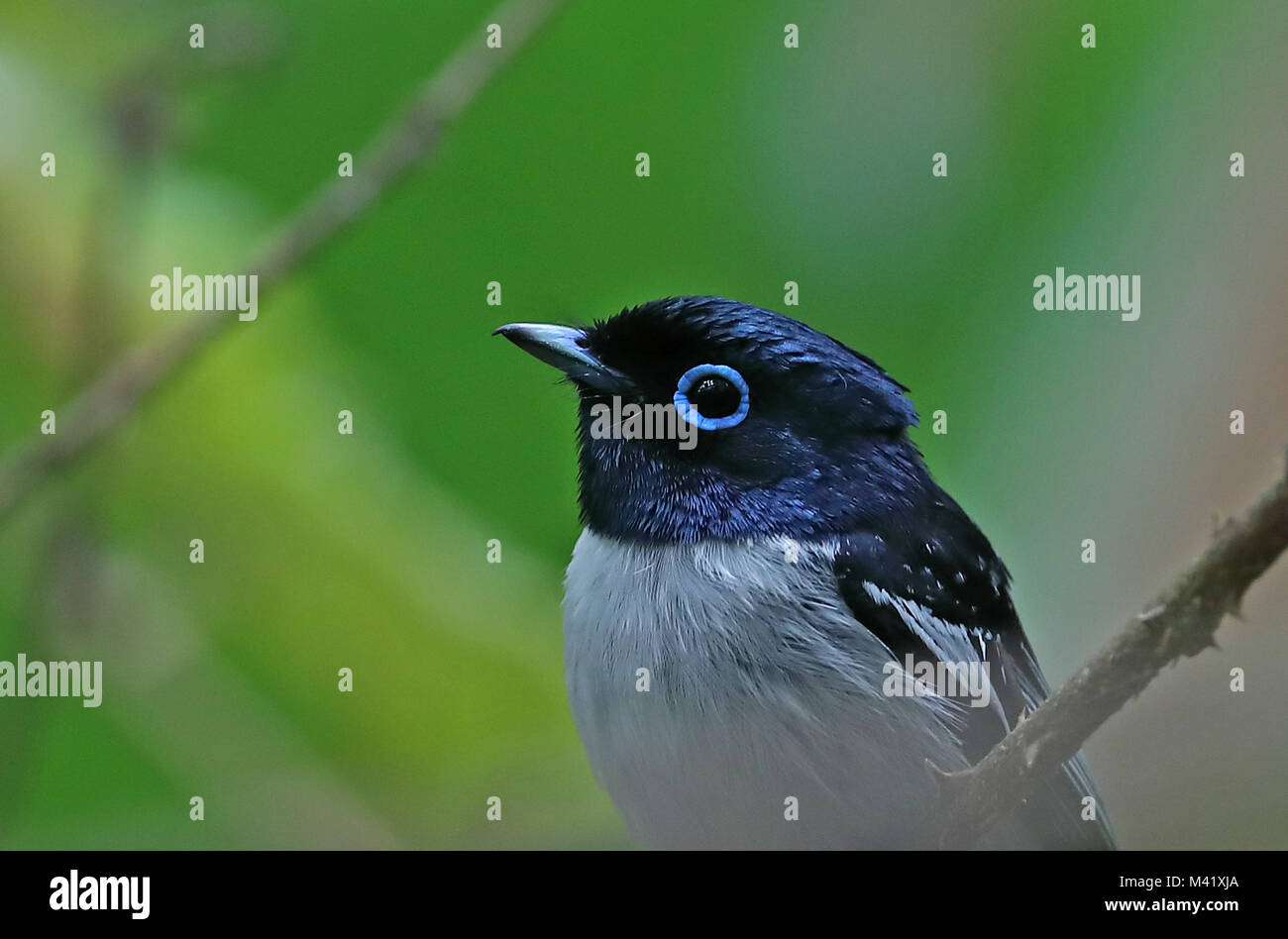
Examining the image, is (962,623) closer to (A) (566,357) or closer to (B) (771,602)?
(B) (771,602)

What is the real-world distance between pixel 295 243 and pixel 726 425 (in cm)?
144

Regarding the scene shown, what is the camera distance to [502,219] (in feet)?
16.5

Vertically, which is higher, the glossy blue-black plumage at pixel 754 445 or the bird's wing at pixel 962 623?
the glossy blue-black plumage at pixel 754 445

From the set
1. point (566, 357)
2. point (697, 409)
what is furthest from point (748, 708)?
point (566, 357)

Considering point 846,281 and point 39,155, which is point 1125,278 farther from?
point 39,155

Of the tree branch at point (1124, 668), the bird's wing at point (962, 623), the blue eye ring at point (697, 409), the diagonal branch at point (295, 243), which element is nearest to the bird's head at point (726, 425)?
the blue eye ring at point (697, 409)

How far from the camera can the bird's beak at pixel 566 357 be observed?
460 centimetres

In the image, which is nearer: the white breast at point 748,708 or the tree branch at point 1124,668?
the tree branch at point 1124,668

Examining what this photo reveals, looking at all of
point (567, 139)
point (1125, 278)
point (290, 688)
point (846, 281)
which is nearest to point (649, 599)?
point (290, 688)

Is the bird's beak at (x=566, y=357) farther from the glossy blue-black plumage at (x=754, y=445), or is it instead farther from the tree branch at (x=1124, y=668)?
the tree branch at (x=1124, y=668)

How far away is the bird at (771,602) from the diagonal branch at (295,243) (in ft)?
2.98

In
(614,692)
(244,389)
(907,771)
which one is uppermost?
(244,389)

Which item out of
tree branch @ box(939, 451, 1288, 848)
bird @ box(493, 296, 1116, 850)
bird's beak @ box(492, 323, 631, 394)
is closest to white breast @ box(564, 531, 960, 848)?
bird @ box(493, 296, 1116, 850)

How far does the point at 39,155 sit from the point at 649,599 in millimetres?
2043
